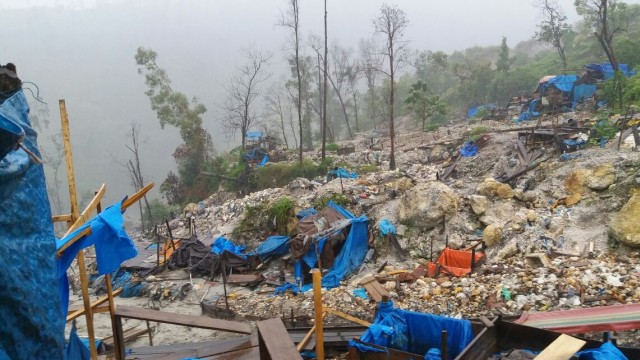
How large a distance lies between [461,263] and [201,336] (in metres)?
5.83

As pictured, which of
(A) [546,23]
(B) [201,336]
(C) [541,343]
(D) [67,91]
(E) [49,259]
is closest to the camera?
(E) [49,259]

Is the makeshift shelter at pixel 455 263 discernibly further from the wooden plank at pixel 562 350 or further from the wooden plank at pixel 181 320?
the wooden plank at pixel 562 350

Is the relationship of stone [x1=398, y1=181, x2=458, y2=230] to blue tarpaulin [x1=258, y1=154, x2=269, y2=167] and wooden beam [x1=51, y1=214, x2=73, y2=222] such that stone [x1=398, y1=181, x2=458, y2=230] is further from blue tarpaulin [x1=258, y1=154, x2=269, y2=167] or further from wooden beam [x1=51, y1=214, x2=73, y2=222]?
blue tarpaulin [x1=258, y1=154, x2=269, y2=167]

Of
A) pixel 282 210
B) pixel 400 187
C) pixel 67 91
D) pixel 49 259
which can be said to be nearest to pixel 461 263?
pixel 400 187

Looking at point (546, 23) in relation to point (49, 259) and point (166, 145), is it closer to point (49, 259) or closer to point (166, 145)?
point (49, 259)

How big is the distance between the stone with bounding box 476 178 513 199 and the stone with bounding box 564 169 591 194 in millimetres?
1343

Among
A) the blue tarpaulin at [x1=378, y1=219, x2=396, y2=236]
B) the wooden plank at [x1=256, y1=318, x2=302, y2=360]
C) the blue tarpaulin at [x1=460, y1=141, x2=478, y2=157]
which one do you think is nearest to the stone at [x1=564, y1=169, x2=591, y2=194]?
the blue tarpaulin at [x1=378, y1=219, x2=396, y2=236]

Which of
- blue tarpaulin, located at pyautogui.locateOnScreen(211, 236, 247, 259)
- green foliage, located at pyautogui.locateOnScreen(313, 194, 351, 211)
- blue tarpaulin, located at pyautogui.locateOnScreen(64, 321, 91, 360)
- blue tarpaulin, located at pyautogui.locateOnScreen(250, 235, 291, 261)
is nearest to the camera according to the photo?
blue tarpaulin, located at pyautogui.locateOnScreen(64, 321, 91, 360)

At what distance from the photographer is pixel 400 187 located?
1460cm

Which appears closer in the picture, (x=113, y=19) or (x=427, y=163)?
(x=427, y=163)

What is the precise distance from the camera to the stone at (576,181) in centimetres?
1062

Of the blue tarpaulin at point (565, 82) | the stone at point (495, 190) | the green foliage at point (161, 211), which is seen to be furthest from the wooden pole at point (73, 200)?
the blue tarpaulin at point (565, 82)

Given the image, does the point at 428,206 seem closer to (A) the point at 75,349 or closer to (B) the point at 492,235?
(B) the point at 492,235

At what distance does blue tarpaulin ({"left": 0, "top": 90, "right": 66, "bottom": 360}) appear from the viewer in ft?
7.45
